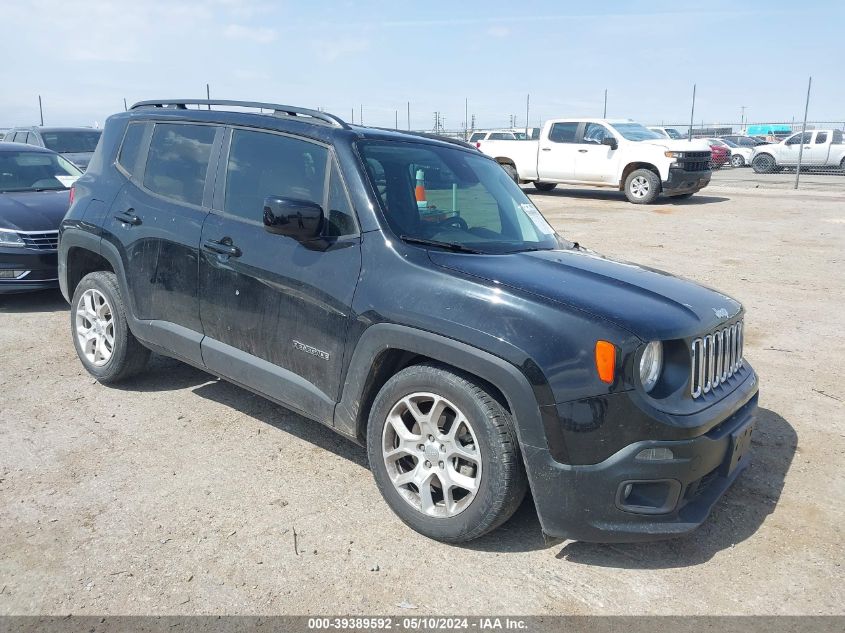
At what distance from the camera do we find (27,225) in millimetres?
7273

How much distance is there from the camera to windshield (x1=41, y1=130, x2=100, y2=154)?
1404 centimetres

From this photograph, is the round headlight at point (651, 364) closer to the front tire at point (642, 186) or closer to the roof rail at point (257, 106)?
the roof rail at point (257, 106)

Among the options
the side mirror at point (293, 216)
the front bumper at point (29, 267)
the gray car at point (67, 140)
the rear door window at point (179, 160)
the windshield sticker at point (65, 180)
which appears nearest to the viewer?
the side mirror at point (293, 216)

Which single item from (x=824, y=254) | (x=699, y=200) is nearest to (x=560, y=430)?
(x=824, y=254)

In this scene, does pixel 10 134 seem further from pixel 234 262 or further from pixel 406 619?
pixel 406 619

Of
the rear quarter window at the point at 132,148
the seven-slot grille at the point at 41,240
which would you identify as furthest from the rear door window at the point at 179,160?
the seven-slot grille at the point at 41,240

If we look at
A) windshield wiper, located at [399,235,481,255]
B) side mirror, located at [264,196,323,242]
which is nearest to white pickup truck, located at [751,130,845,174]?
windshield wiper, located at [399,235,481,255]

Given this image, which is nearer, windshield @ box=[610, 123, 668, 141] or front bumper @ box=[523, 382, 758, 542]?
front bumper @ box=[523, 382, 758, 542]

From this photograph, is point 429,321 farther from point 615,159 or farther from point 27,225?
point 615,159

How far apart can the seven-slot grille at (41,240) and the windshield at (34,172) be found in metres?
1.38

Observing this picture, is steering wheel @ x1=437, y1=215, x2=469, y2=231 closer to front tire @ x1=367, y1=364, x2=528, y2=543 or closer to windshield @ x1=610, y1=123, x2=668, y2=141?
front tire @ x1=367, y1=364, x2=528, y2=543

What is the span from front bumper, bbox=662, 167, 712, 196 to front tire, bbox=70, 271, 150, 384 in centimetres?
1488

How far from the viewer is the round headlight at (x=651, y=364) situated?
9.73ft

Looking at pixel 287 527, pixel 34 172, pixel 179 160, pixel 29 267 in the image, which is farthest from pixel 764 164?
pixel 287 527
